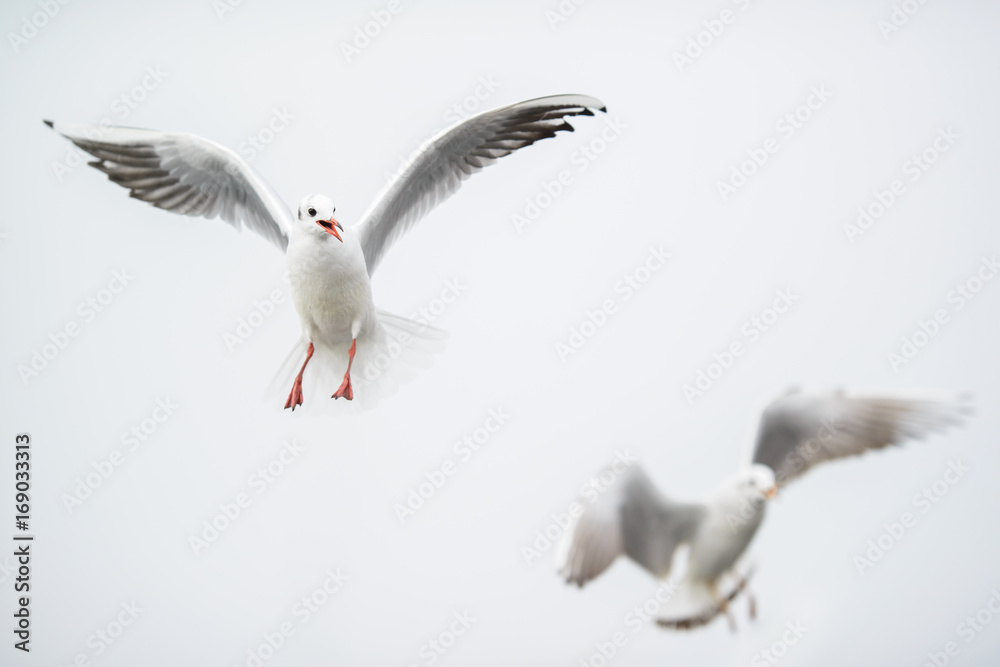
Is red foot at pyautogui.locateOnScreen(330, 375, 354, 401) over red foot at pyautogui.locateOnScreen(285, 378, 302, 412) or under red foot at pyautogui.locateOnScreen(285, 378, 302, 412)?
over

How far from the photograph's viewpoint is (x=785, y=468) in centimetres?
407

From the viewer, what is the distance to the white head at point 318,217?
2.71 meters

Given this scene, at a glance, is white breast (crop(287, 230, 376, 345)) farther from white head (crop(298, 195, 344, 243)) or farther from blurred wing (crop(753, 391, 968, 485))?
blurred wing (crop(753, 391, 968, 485))

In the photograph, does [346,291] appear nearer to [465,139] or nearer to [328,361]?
[328,361]

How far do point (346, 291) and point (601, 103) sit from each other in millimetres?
932

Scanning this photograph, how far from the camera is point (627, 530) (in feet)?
12.6

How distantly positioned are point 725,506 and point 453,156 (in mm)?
1764

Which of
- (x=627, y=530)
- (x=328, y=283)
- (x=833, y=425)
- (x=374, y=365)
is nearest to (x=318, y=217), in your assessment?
(x=328, y=283)

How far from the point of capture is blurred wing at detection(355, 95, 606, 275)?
118 inches

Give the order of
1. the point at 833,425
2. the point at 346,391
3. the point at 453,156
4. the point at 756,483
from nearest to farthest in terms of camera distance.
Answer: the point at 346,391 → the point at 453,156 → the point at 756,483 → the point at 833,425

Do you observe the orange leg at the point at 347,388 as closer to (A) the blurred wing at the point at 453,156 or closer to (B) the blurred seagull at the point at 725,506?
(A) the blurred wing at the point at 453,156

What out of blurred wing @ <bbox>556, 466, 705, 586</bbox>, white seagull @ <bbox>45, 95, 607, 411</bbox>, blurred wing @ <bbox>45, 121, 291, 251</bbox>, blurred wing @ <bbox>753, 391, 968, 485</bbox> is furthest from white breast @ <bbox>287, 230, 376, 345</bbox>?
blurred wing @ <bbox>753, 391, 968, 485</bbox>

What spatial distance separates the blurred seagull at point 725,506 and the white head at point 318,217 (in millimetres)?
1501

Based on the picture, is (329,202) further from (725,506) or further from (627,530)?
(725,506)
